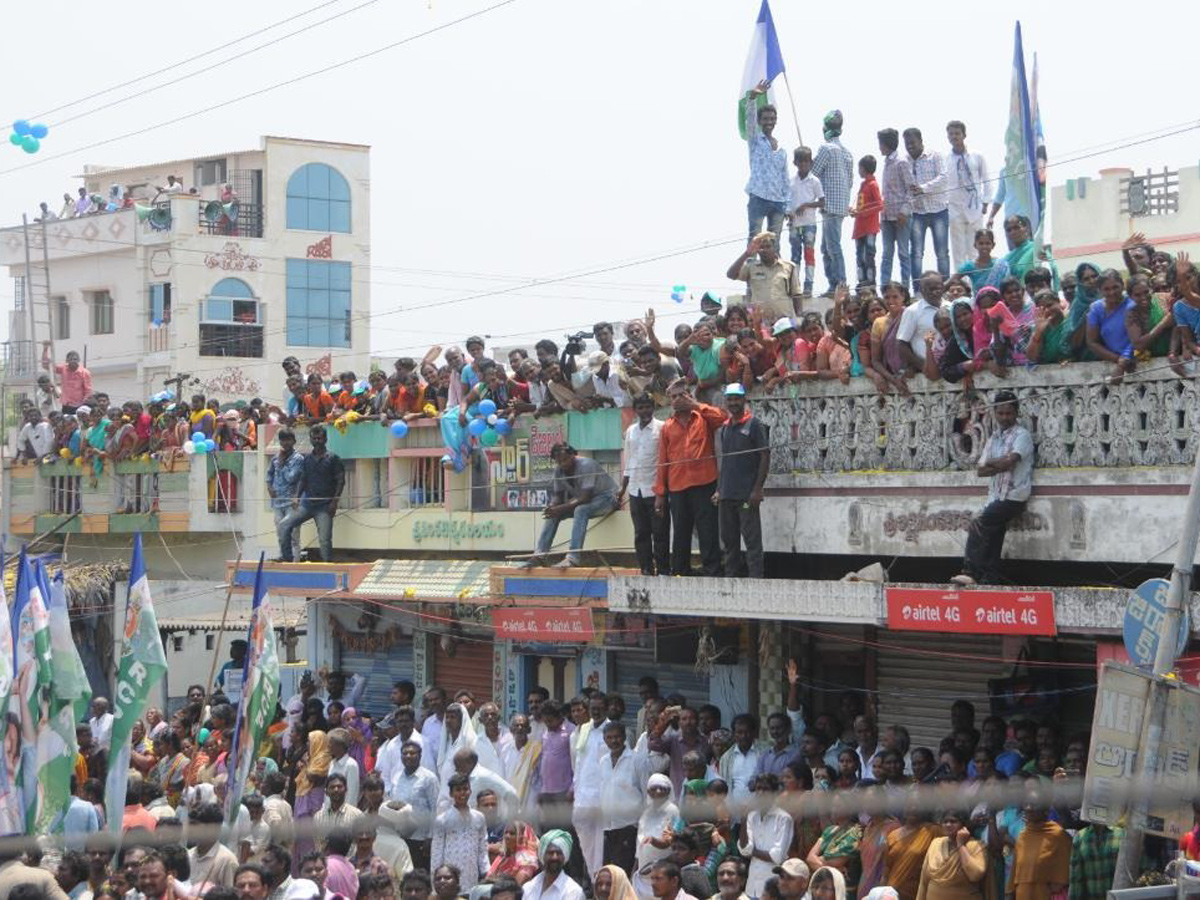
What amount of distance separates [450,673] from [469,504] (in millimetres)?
1779

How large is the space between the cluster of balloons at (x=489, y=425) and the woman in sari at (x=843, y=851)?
719 centimetres

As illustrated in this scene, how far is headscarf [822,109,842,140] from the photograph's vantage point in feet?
55.6

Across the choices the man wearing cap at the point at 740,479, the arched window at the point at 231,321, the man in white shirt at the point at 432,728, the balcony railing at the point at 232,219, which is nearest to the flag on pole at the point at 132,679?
the man in white shirt at the point at 432,728

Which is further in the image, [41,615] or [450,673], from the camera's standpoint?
[450,673]

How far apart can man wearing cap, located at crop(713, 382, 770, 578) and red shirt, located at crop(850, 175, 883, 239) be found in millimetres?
2463

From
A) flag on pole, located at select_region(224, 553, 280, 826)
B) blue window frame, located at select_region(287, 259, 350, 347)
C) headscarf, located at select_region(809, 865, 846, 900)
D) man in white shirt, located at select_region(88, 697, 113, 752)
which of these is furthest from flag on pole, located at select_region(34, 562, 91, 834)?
blue window frame, located at select_region(287, 259, 350, 347)

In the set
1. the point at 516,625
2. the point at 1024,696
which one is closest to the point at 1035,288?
the point at 1024,696

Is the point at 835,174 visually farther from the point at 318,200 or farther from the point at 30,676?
the point at 318,200

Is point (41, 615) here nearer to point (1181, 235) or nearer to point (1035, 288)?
point (1035, 288)

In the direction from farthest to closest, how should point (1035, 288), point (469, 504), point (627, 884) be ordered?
point (469, 504) < point (1035, 288) < point (627, 884)

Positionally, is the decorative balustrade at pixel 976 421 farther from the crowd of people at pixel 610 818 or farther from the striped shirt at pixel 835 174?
the striped shirt at pixel 835 174

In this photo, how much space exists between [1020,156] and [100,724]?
31.9 feet

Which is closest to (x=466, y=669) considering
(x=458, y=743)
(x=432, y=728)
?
(x=432, y=728)

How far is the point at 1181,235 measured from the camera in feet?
101
